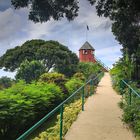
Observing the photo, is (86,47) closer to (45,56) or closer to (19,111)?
(45,56)

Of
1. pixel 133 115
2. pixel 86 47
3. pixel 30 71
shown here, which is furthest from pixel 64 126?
pixel 86 47

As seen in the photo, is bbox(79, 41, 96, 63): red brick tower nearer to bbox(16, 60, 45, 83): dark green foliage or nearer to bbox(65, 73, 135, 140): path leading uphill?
bbox(16, 60, 45, 83): dark green foliage

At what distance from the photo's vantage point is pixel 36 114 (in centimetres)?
1664

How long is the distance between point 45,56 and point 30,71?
9839mm

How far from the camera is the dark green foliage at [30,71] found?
187ft

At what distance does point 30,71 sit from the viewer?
56562 millimetres

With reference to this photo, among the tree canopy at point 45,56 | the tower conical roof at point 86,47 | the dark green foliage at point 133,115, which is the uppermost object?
the tower conical roof at point 86,47

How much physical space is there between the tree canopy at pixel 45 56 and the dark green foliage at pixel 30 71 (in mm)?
5361

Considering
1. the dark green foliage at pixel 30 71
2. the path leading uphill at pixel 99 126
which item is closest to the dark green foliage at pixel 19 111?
the path leading uphill at pixel 99 126

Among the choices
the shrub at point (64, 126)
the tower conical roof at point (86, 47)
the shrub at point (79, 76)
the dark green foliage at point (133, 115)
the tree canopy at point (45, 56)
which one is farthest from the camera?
the tower conical roof at point (86, 47)

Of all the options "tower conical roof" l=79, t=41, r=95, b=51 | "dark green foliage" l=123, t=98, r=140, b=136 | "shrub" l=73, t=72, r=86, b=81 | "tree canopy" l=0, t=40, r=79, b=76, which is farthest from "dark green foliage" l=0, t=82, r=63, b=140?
"tower conical roof" l=79, t=41, r=95, b=51

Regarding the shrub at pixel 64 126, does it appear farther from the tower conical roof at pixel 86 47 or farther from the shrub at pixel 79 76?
the tower conical roof at pixel 86 47

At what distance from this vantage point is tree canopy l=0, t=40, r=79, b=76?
212 ft

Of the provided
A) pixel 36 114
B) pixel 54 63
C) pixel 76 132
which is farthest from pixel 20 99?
pixel 54 63
